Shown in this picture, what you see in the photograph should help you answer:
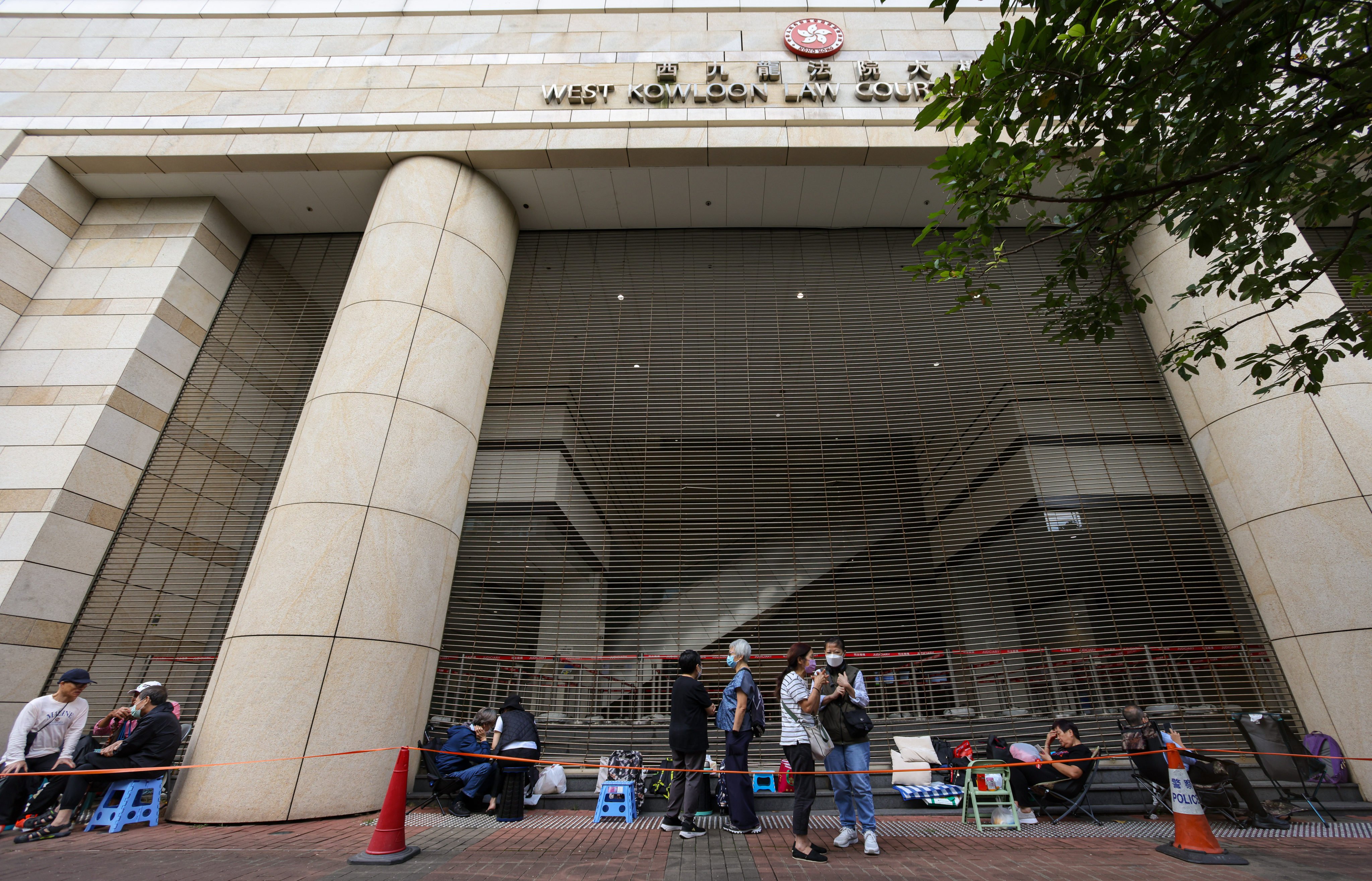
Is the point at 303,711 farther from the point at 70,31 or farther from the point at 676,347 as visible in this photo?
the point at 70,31

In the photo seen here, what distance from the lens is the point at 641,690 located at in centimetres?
741

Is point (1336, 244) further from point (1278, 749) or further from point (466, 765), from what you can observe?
point (466, 765)

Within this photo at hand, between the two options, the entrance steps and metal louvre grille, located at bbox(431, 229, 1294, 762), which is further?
metal louvre grille, located at bbox(431, 229, 1294, 762)

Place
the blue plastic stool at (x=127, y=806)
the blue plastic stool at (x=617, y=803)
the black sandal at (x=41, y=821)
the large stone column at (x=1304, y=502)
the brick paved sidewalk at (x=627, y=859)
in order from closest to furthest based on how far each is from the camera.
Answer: the brick paved sidewalk at (x=627, y=859) < the black sandal at (x=41, y=821) < the blue plastic stool at (x=127, y=806) < the blue plastic stool at (x=617, y=803) < the large stone column at (x=1304, y=502)

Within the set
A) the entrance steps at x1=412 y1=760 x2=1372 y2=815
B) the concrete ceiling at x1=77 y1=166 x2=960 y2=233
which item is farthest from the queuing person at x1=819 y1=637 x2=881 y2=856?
the concrete ceiling at x1=77 y1=166 x2=960 y2=233

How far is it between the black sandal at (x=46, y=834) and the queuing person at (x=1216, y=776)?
28.3 feet

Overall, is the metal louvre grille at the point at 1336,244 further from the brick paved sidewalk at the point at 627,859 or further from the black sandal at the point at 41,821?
the black sandal at the point at 41,821

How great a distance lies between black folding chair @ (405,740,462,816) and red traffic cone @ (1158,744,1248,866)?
5.60 metres

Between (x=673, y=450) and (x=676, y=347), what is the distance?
174 centimetres

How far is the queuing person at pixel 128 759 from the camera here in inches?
185

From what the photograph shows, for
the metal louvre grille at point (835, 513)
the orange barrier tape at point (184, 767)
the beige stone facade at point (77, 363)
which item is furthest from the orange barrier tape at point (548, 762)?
the beige stone facade at point (77, 363)

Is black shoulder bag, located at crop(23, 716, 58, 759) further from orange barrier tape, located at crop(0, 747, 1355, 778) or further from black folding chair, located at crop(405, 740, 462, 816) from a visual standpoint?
black folding chair, located at crop(405, 740, 462, 816)

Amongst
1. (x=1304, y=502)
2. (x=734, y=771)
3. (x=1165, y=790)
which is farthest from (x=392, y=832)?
(x=1304, y=502)

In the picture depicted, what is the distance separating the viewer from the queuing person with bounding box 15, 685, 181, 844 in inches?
185
